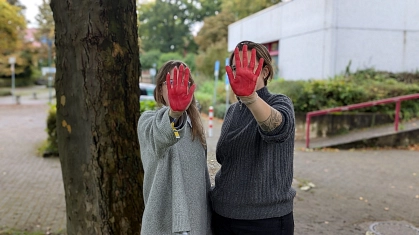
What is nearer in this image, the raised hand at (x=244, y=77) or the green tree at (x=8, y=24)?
the raised hand at (x=244, y=77)

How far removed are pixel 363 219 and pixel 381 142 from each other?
5.63 meters

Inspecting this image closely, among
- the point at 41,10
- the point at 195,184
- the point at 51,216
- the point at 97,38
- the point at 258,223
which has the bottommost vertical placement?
the point at 51,216

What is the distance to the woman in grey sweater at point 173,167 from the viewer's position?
73.6 inches

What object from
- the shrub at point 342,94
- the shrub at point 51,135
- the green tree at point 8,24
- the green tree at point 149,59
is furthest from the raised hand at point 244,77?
the green tree at point 149,59

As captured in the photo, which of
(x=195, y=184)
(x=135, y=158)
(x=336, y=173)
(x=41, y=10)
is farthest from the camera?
(x=41, y=10)

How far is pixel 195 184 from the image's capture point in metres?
2.05

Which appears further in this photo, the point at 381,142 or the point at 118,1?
the point at 381,142

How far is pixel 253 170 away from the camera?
6.75ft

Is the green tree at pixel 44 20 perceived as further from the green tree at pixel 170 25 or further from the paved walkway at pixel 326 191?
the paved walkway at pixel 326 191

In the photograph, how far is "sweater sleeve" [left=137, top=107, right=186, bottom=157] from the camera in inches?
71.9

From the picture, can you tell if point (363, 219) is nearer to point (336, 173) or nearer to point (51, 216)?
point (336, 173)

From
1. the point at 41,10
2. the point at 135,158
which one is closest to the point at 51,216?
the point at 135,158

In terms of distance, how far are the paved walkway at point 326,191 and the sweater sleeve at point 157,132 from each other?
58cm

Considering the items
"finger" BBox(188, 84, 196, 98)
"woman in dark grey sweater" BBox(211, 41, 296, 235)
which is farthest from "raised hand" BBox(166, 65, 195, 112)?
"woman in dark grey sweater" BBox(211, 41, 296, 235)
